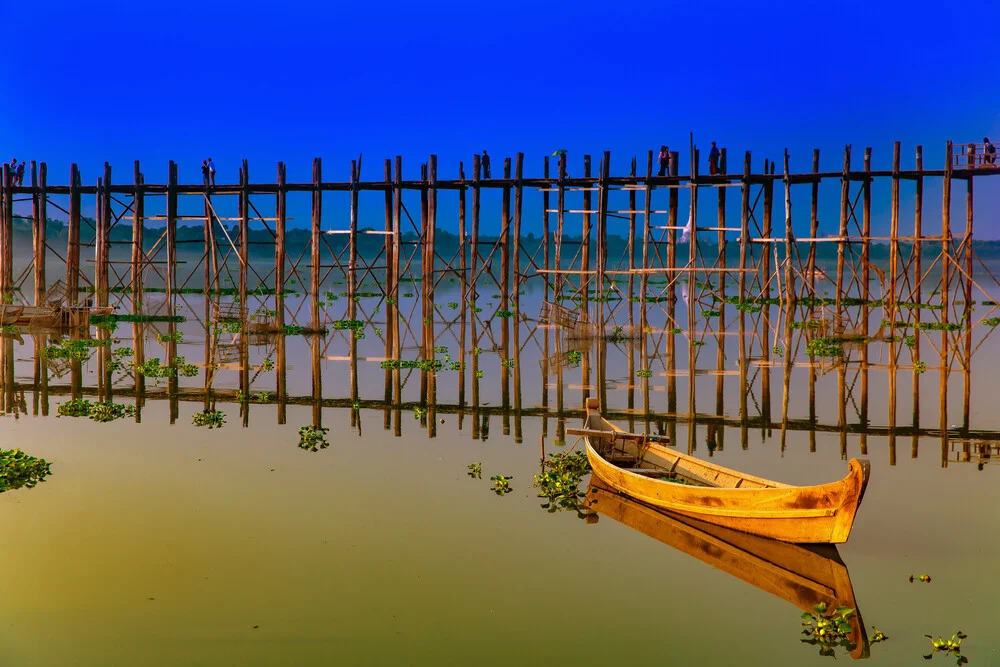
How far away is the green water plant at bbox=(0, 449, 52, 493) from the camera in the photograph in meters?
11.9

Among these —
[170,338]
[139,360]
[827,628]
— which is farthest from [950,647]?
[170,338]

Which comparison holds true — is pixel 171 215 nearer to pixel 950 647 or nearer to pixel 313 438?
pixel 313 438

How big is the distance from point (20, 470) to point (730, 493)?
8.88m

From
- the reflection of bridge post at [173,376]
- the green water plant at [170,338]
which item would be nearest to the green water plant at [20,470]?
the reflection of bridge post at [173,376]

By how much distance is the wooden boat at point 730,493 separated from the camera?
9.36m

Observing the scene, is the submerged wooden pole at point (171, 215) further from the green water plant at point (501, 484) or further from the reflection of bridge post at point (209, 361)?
the green water plant at point (501, 484)

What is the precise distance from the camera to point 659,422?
1572cm

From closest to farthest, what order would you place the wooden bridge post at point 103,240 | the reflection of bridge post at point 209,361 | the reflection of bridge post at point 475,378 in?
the reflection of bridge post at point 475,378 < the reflection of bridge post at point 209,361 < the wooden bridge post at point 103,240

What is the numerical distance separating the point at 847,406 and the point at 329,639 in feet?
40.6

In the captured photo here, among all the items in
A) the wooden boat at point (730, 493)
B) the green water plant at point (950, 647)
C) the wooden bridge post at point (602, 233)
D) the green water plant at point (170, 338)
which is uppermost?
the wooden bridge post at point (602, 233)

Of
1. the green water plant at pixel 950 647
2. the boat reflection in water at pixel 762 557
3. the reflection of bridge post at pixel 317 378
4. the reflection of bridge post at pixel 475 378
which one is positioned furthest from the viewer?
the reflection of bridge post at pixel 317 378

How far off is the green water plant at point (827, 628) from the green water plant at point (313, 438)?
304 inches

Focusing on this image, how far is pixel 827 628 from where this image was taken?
26.1 feet

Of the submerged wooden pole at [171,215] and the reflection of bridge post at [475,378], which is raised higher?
the submerged wooden pole at [171,215]
